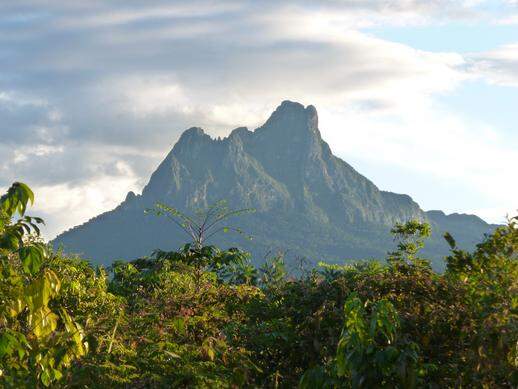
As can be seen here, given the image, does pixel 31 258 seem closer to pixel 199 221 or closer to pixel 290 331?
pixel 290 331

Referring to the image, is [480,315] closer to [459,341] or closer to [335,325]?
[459,341]

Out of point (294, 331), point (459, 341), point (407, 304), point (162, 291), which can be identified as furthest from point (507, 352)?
point (162, 291)

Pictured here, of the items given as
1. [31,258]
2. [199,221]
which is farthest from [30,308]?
[199,221]

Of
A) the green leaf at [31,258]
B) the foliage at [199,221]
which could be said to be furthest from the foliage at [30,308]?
the foliage at [199,221]

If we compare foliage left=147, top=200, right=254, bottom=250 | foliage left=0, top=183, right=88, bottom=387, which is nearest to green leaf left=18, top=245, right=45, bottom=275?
foliage left=0, top=183, right=88, bottom=387

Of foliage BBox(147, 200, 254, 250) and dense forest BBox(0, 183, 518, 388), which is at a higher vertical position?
foliage BBox(147, 200, 254, 250)

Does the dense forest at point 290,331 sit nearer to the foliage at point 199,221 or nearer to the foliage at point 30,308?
the foliage at point 30,308

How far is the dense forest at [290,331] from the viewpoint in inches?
254

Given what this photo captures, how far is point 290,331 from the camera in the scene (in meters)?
8.90

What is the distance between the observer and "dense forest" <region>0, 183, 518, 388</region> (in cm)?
645

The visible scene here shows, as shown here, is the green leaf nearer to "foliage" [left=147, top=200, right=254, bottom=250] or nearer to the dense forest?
the dense forest

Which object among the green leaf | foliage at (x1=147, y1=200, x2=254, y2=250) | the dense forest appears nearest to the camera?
the green leaf

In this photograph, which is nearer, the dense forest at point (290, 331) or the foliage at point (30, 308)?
the foliage at point (30, 308)

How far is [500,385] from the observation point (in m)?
7.33
